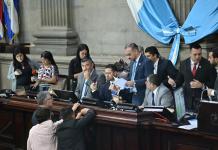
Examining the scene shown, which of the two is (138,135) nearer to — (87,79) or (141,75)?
(87,79)

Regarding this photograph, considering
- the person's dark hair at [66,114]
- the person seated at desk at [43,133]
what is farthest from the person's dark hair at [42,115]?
the person's dark hair at [66,114]

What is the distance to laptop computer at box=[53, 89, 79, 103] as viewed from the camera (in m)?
7.38

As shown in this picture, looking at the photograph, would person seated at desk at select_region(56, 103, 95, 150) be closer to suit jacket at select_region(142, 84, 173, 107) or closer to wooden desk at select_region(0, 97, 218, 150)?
wooden desk at select_region(0, 97, 218, 150)

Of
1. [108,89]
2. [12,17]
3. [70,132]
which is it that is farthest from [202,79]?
[12,17]

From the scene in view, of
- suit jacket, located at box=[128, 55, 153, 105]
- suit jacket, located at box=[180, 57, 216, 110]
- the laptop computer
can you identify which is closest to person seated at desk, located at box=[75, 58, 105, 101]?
the laptop computer

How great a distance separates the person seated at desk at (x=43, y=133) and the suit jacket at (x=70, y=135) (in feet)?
0.41

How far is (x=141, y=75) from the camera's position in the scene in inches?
313

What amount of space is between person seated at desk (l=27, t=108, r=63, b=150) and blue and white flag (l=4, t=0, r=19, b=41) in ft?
22.9

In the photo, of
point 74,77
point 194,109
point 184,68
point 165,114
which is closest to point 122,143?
point 165,114

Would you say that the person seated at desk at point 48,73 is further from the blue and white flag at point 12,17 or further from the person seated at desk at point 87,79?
the blue and white flag at point 12,17

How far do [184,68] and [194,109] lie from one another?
0.89 m

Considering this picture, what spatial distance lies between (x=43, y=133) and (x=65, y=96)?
1.54 m

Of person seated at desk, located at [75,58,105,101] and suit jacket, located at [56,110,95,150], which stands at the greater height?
person seated at desk, located at [75,58,105,101]

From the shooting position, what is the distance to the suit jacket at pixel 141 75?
7.79 metres
